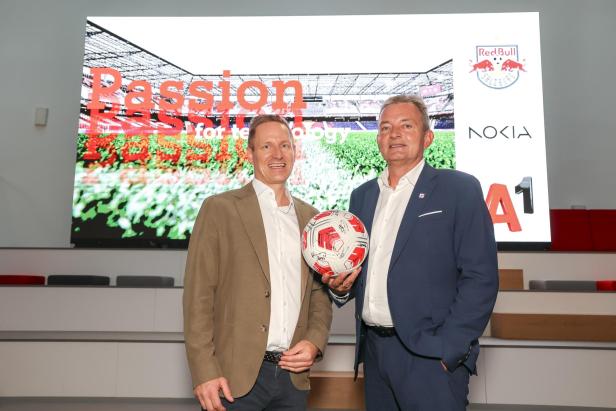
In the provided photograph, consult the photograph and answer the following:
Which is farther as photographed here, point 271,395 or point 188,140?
point 188,140

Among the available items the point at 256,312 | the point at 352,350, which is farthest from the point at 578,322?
the point at 256,312

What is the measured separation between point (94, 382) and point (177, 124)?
9.47 feet

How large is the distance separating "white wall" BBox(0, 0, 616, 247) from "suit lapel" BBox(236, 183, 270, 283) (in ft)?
13.1

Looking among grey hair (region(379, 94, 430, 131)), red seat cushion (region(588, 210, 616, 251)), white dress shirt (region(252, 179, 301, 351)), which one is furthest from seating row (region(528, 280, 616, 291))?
white dress shirt (region(252, 179, 301, 351))

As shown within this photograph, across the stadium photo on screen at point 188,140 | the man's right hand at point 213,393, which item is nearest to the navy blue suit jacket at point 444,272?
the man's right hand at point 213,393

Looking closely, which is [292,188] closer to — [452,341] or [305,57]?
[305,57]

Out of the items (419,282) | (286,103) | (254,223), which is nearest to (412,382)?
(419,282)

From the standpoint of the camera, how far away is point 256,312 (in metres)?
1.30

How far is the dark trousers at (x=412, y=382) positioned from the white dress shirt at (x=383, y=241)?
0.27ft

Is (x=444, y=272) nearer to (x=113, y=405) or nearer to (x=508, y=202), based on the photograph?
(x=113, y=405)

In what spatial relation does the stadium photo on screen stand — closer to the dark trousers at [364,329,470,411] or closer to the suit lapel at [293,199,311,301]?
the suit lapel at [293,199,311,301]

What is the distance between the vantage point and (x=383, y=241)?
1546 millimetres

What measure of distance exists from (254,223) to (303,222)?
0.19 meters

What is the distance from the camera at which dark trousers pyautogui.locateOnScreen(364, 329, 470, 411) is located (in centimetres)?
134
